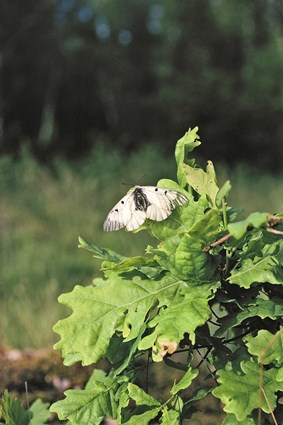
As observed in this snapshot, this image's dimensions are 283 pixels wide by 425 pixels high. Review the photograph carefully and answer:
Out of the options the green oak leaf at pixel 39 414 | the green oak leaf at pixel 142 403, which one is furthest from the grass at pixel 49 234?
the green oak leaf at pixel 142 403

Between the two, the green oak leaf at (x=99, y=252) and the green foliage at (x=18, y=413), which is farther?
the green foliage at (x=18, y=413)

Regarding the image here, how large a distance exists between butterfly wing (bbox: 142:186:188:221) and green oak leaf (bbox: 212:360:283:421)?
30 centimetres

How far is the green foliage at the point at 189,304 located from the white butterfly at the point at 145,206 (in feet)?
0.07

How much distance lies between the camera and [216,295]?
129cm

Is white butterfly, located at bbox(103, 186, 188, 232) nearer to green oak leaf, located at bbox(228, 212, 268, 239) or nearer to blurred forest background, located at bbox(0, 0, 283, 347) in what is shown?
green oak leaf, located at bbox(228, 212, 268, 239)

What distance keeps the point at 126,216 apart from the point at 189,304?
0.83ft

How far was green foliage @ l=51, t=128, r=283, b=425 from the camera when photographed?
1.20 metres

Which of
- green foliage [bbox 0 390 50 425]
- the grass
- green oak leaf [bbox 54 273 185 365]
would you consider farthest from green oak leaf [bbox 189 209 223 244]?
the grass

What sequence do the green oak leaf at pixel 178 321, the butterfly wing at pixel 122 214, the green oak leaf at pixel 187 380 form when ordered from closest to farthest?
the green oak leaf at pixel 178 321
the green oak leaf at pixel 187 380
the butterfly wing at pixel 122 214

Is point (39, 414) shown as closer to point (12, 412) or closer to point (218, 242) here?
point (12, 412)

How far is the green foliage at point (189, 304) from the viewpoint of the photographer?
120 cm

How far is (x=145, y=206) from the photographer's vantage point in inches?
51.6

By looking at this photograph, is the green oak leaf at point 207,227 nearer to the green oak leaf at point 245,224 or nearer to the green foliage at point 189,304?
the green foliage at point 189,304

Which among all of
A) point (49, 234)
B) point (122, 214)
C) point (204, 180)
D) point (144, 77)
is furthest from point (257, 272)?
point (144, 77)
